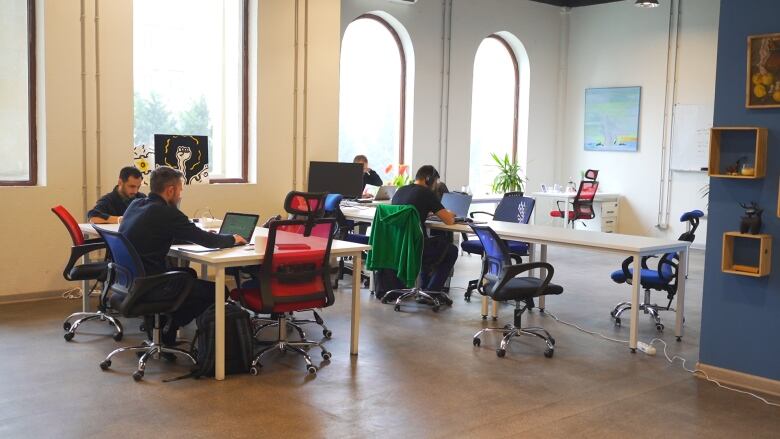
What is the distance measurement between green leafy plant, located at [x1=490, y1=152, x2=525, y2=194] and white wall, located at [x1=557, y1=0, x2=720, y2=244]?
144 centimetres

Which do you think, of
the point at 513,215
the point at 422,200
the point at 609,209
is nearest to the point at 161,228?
the point at 422,200

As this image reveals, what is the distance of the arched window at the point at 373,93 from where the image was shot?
11.0 meters

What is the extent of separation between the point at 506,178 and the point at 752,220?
7760 millimetres

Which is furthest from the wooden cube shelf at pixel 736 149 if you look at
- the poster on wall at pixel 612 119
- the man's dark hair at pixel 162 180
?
the poster on wall at pixel 612 119

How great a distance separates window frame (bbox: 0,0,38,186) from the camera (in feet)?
23.0

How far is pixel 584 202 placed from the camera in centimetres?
1180

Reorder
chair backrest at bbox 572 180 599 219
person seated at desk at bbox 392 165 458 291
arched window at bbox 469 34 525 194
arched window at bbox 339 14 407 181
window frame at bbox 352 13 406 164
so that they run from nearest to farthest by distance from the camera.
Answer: person seated at desk at bbox 392 165 458 291 → arched window at bbox 339 14 407 181 → window frame at bbox 352 13 406 164 → chair backrest at bbox 572 180 599 219 → arched window at bbox 469 34 525 194

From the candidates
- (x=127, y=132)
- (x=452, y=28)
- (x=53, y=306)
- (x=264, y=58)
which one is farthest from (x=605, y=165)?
(x=53, y=306)

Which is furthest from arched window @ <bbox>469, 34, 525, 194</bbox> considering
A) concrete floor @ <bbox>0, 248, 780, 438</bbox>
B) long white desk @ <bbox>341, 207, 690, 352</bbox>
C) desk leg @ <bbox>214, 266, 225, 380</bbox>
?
desk leg @ <bbox>214, 266, 225, 380</bbox>

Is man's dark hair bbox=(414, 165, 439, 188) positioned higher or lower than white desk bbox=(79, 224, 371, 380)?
higher

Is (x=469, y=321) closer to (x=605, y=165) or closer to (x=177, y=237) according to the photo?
(x=177, y=237)

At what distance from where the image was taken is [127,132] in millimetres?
7469

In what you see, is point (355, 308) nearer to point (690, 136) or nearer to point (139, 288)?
point (139, 288)

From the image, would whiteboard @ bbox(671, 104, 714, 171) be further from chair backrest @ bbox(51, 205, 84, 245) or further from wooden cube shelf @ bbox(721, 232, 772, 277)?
chair backrest @ bbox(51, 205, 84, 245)
